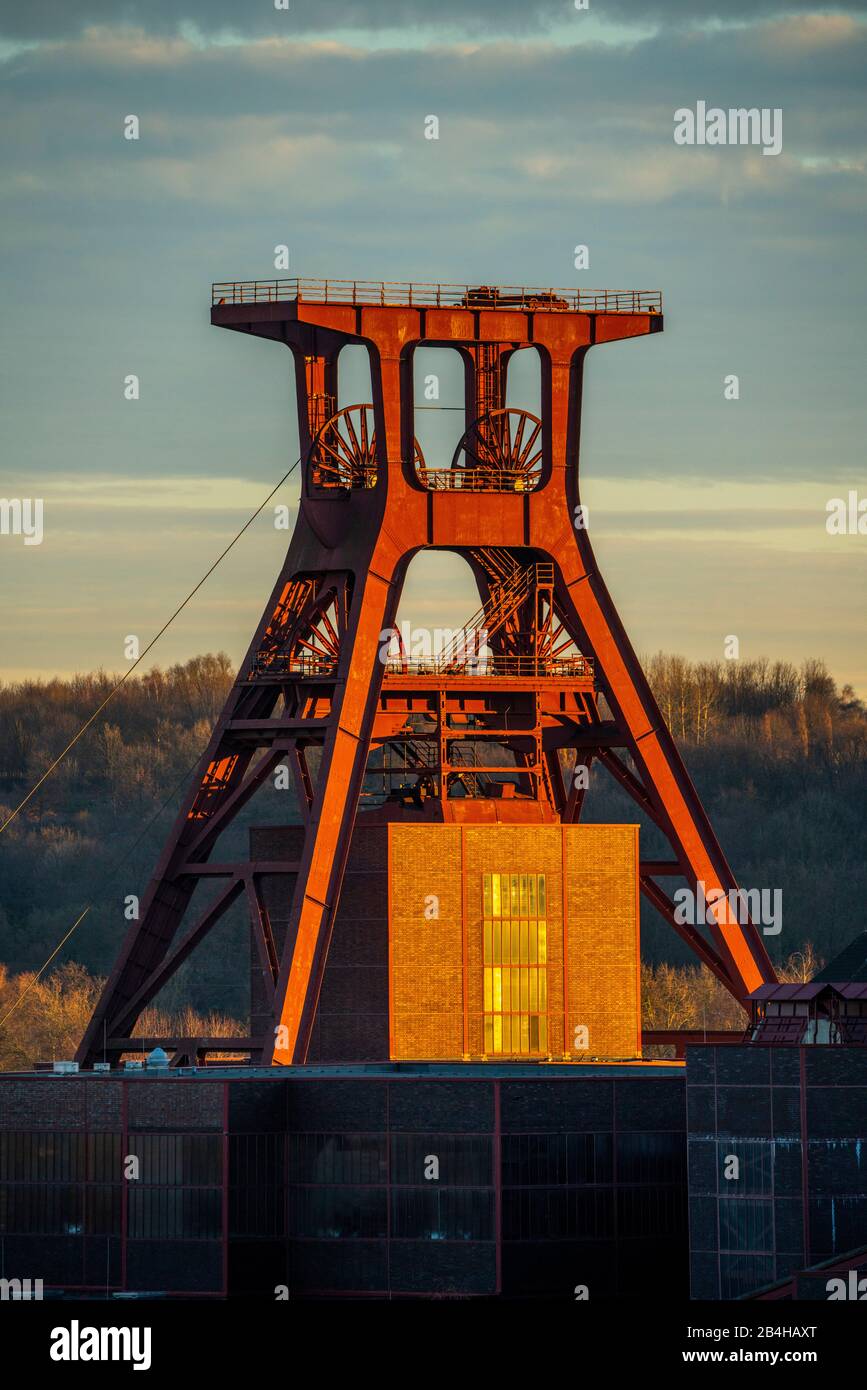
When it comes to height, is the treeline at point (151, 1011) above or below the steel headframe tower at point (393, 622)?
below

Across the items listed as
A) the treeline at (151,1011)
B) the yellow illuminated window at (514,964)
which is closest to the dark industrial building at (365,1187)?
the yellow illuminated window at (514,964)

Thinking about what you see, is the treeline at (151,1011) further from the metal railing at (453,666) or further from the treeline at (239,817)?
the metal railing at (453,666)

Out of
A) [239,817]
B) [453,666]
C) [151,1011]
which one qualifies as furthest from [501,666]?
[239,817]

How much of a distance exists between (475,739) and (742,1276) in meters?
20.0

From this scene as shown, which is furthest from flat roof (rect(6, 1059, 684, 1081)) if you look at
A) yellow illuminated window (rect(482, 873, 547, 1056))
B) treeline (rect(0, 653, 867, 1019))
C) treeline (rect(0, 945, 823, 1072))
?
treeline (rect(0, 653, 867, 1019))

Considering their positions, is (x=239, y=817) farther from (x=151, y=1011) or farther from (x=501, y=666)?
(x=501, y=666)

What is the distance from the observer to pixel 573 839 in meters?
78.7

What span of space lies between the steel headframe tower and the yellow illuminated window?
203 centimetres

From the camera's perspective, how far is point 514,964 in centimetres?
7781

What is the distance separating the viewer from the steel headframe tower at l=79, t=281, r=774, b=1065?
255 ft

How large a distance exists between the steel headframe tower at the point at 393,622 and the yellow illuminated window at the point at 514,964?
2034 mm

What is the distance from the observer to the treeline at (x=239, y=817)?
149375 mm
